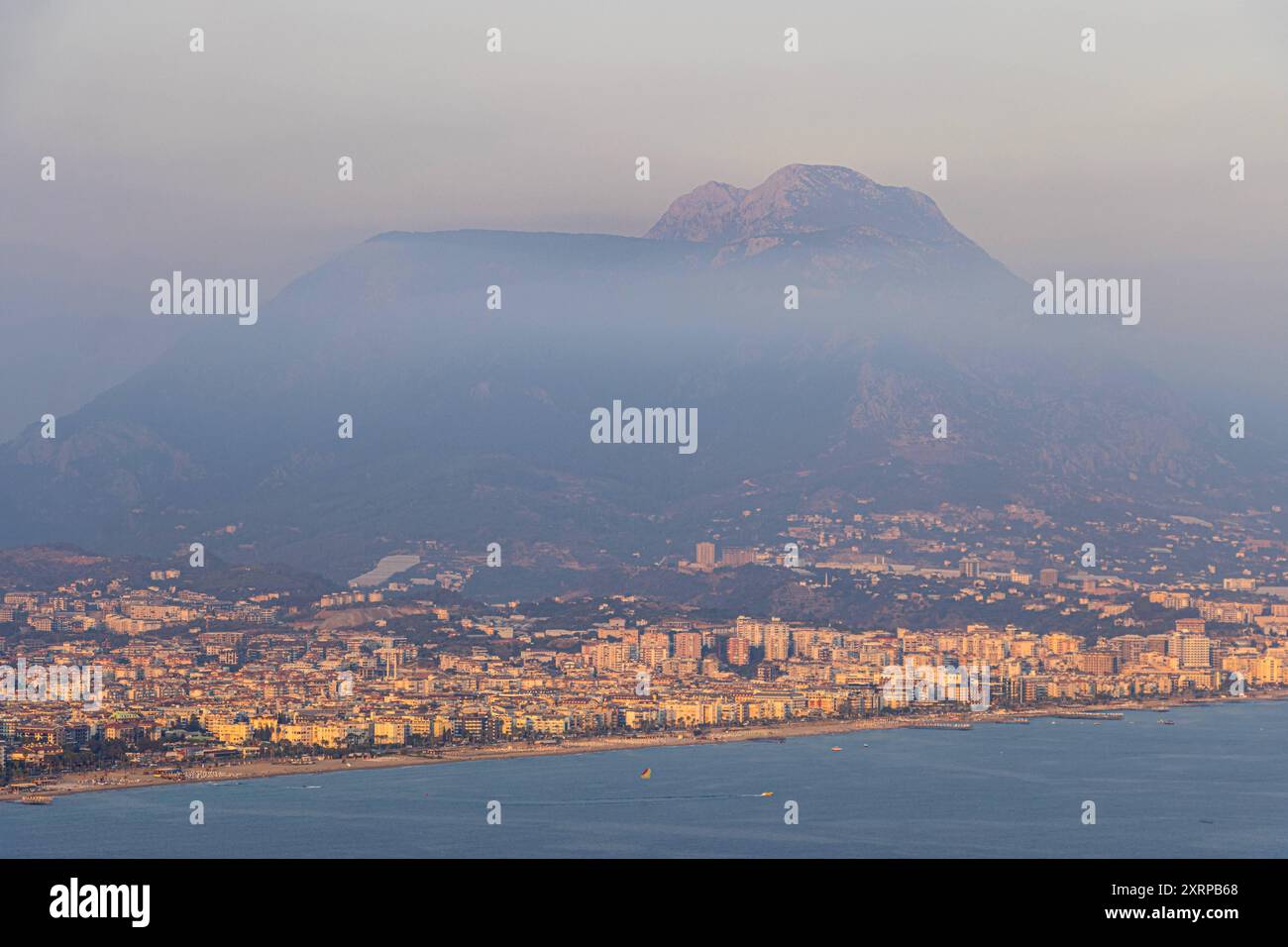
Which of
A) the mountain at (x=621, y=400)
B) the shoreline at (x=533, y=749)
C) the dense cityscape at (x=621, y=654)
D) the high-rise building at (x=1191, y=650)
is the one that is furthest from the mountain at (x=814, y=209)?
the shoreline at (x=533, y=749)

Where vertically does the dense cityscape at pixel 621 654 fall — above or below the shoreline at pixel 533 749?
above

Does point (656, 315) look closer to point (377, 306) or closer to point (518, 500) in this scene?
point (377, 306)

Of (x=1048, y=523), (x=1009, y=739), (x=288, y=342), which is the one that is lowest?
(x=1009, y=739)
